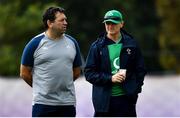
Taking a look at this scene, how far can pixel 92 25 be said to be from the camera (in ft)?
153

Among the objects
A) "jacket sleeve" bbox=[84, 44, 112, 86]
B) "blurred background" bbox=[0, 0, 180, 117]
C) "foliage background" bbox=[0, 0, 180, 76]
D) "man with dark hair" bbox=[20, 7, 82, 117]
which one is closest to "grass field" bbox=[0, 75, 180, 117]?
"blurred background" bbox=[0, 0, 180, 117]

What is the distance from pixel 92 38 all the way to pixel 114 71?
36.6m

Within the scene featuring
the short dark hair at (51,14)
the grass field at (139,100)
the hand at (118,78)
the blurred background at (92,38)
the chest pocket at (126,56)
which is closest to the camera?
the hand at (118,78)

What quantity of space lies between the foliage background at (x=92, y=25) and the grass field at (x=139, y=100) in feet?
44.1

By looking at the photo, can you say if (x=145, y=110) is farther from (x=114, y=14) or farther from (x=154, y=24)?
(x=154, y=24)

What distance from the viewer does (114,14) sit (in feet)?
27.2

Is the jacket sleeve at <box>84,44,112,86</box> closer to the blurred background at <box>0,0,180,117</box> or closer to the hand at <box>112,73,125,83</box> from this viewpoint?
the hand at <box>112,73,125,83</box>

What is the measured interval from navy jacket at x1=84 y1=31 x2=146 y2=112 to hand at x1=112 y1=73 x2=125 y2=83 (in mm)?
39

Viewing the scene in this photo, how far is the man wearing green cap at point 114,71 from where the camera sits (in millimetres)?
8195

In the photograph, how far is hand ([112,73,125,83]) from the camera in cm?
811

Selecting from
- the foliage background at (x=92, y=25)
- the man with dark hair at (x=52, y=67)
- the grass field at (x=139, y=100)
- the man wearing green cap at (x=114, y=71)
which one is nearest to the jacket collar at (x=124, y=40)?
the man wearing green cap at (x=114, y=71)

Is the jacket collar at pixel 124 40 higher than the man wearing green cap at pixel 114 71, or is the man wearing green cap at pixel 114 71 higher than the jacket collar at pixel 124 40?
the jacket collar at pixel 124 40

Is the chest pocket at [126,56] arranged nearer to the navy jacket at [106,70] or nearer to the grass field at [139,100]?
the navy jacket at [106,70]

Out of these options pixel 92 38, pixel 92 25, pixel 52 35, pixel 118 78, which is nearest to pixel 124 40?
pixel 118 78
